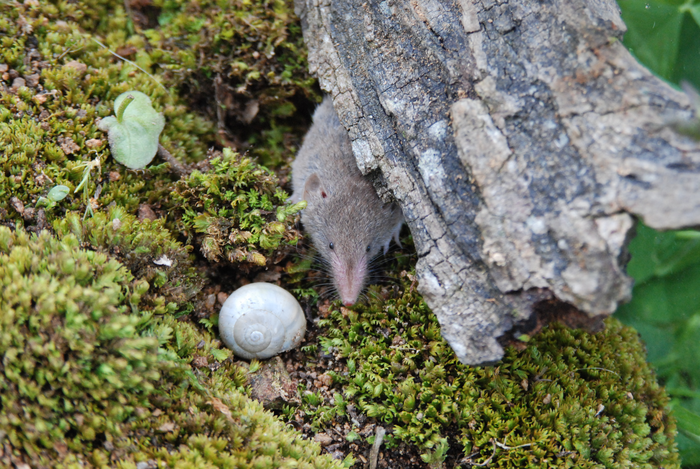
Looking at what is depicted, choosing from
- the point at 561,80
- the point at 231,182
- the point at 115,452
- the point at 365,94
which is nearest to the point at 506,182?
the point at 561,80

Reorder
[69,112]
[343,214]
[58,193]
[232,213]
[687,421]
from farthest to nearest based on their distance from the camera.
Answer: [343,214] < [232,213] < [69,112] < [687,421] < [58,193]

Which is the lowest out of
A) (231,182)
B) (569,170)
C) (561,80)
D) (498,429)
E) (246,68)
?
(498,429)

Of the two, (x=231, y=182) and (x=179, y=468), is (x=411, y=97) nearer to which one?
(x=231, y=182)

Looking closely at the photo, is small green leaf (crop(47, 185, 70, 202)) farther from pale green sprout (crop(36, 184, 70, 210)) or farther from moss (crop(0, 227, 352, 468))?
moss (crop(0, 227, 352, 468))

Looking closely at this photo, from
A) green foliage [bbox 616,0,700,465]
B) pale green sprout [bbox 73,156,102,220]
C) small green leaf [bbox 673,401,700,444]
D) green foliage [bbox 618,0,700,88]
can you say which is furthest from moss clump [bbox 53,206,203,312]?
green foliage [bbox 618,0,700,88]

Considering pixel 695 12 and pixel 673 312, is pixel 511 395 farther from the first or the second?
pixel 695 12

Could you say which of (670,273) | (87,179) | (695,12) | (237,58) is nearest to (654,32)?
(695,12)
